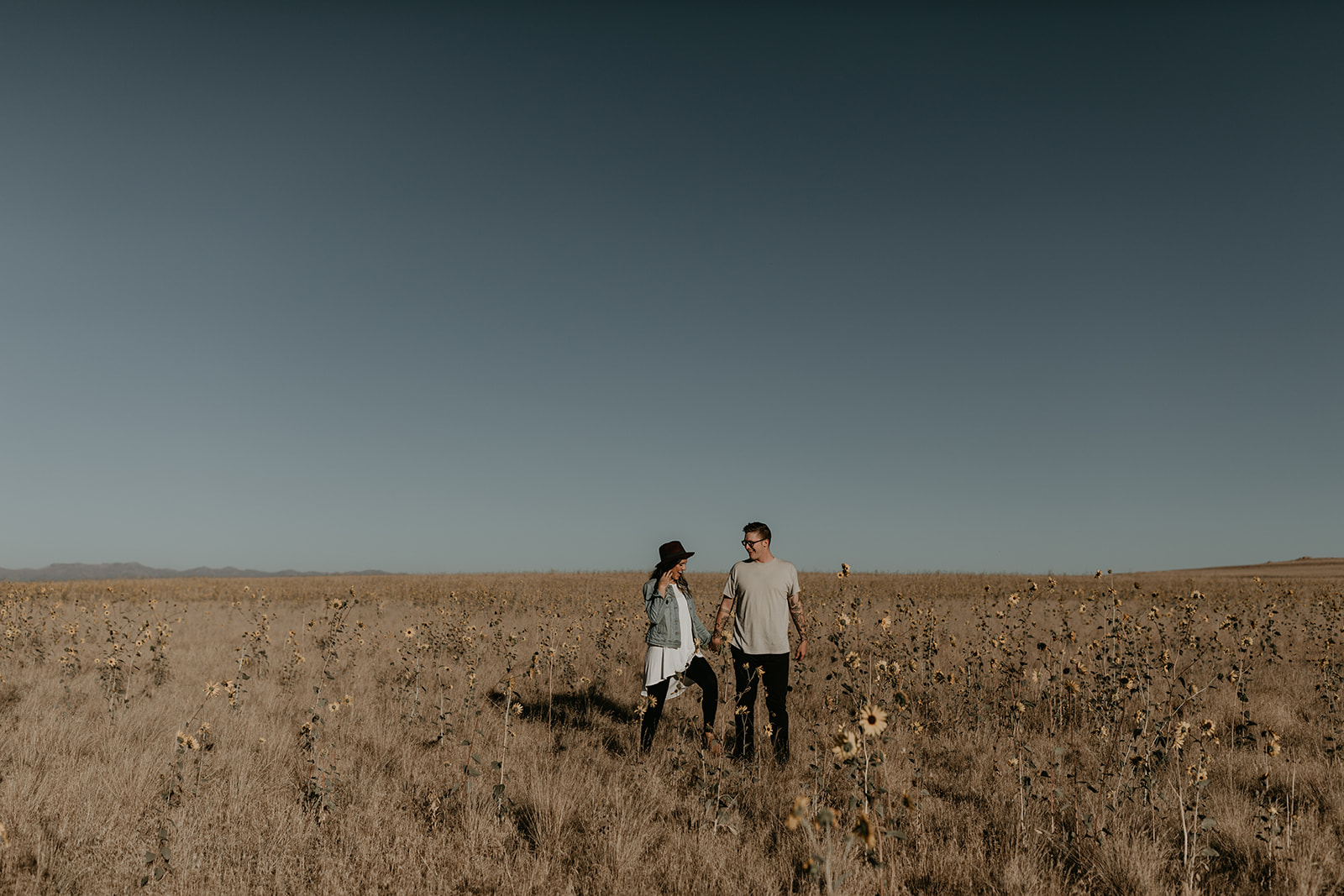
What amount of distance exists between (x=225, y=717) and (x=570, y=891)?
545 cm

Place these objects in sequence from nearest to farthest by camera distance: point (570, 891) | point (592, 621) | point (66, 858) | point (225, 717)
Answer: point (570, 891) < point (66, 858) < point (225, 717) < point (592, 621)

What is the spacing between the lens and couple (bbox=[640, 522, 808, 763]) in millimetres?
5832

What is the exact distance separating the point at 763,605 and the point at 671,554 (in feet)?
3.17

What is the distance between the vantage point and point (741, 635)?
5.92 meters

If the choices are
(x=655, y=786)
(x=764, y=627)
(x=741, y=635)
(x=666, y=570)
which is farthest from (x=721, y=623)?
(x=655, y=786)

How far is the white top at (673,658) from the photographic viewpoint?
589 cm

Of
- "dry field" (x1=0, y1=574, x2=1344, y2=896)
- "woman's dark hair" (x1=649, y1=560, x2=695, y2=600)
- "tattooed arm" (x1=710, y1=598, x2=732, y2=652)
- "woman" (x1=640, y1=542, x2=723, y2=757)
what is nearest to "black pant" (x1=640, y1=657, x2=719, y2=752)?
"woman" (x1=640, y1=542, x2=723, y2=757)

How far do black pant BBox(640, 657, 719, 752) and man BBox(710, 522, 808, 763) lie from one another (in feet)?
0.87

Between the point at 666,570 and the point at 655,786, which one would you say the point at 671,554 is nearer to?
the point at 666,570

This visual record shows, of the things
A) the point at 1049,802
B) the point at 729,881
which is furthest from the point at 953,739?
the point at 729,881

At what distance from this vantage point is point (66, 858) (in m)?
3.89

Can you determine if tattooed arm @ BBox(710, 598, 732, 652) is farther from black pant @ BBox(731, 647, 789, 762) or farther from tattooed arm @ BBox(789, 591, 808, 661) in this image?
tattooed arm @ BBox(789, 591, 808, 661)

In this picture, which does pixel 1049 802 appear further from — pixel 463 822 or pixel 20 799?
pixel 20 799

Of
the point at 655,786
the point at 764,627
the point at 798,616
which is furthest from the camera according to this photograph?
the point at 798,616
